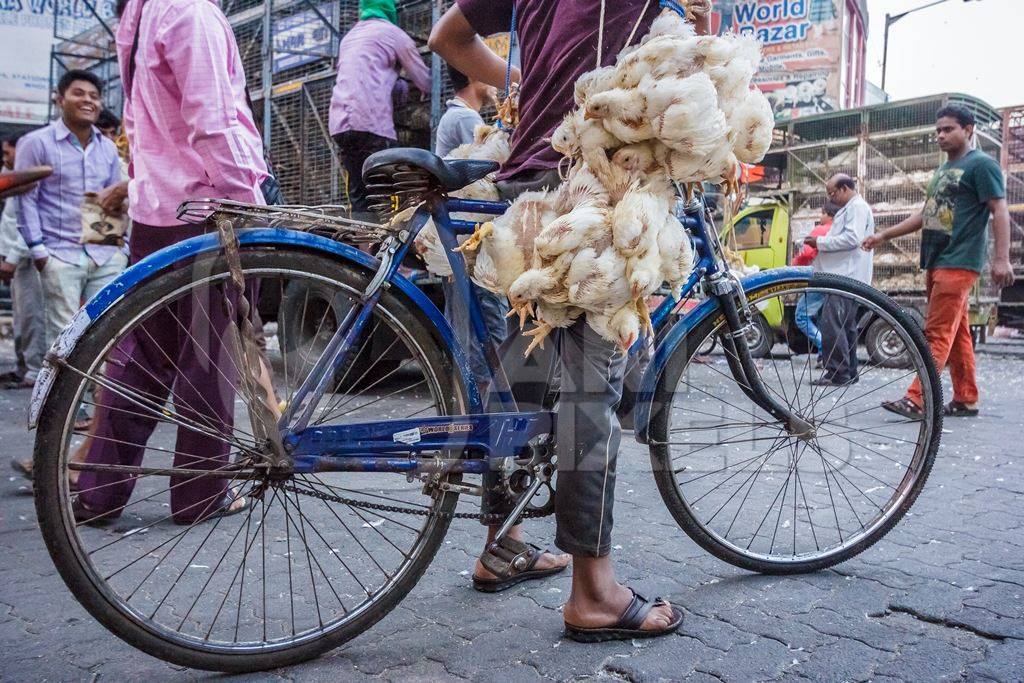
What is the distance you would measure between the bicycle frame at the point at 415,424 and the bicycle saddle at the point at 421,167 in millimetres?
74

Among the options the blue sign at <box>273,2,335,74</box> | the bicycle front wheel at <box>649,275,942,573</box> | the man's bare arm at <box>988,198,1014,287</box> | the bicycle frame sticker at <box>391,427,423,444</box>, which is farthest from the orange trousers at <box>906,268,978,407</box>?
the blue sign at <box>273,2,335,74</box>

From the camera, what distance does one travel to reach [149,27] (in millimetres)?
3002

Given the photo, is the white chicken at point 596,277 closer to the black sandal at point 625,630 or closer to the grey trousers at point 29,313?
the black sandal at point 625,630

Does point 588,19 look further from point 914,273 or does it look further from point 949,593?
point 914,273

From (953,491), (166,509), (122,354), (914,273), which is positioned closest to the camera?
(122,354)

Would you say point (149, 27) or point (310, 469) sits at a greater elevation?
point (149, 27)

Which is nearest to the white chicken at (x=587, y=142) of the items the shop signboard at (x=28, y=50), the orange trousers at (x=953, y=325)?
the orange trousers at (x=953, y=325)

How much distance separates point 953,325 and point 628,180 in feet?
14.7

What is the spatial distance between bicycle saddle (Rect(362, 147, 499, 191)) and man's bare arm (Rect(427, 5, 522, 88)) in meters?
0.55

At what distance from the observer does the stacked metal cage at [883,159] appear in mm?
11516

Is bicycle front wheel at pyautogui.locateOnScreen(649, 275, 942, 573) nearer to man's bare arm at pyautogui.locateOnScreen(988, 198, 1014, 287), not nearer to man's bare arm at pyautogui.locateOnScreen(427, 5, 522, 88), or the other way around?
man's bare arm at pyautogui.locateOnScreen(427, 5, 522, 88)

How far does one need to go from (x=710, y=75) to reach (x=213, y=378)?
6.84 feet

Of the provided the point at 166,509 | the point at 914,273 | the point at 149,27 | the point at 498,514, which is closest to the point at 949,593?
the point at 498,514

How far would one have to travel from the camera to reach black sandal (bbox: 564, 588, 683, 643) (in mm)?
2172
